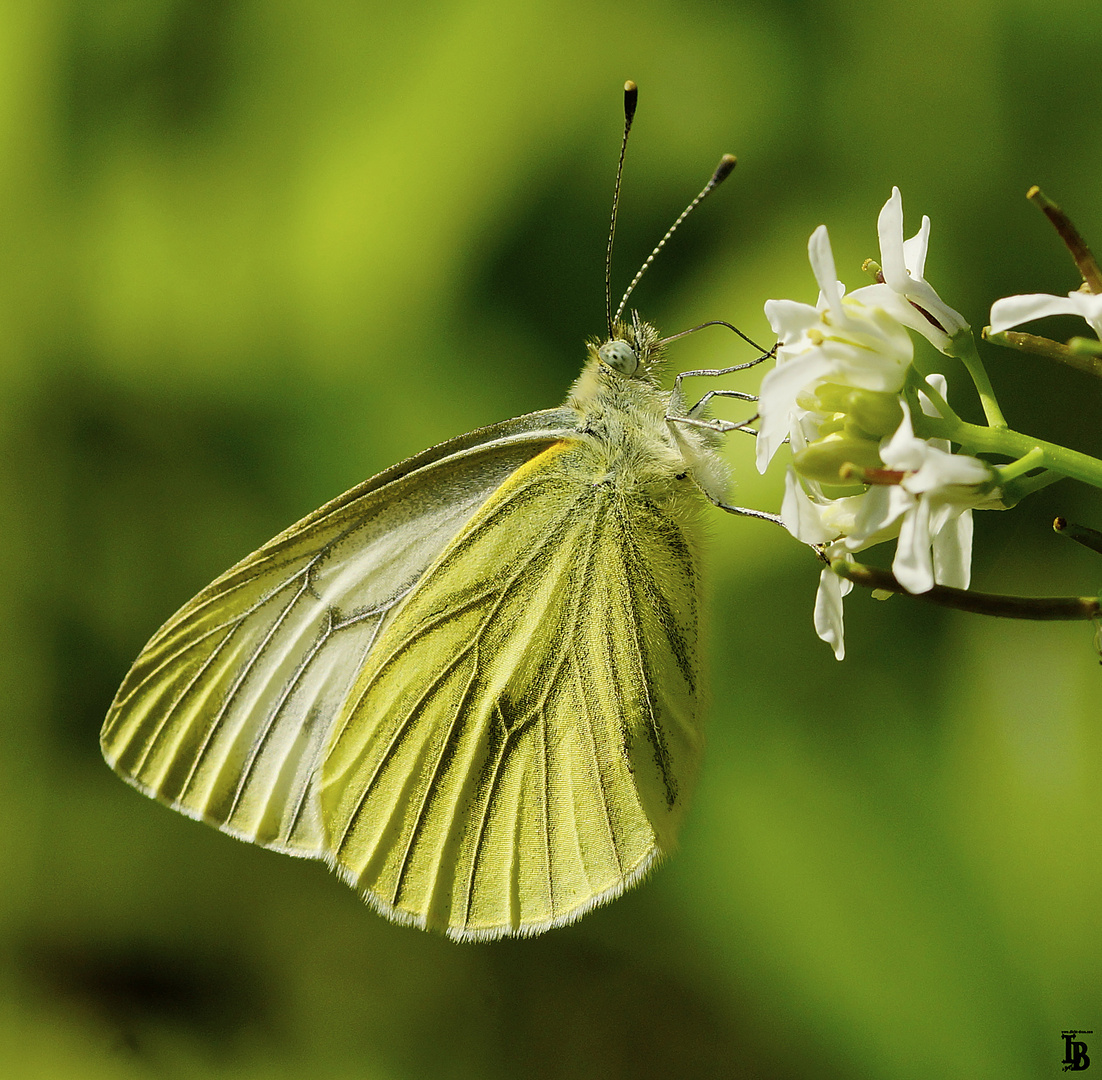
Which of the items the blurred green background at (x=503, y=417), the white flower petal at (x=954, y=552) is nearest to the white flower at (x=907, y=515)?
the white flower petal at (x=954, y=552)

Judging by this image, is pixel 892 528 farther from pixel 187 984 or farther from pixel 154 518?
pixel 187 984

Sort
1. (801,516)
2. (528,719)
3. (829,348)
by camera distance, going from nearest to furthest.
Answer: (829,348) → (801,516) → (528,719)

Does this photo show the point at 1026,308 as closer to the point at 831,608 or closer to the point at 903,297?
the point at 903,297

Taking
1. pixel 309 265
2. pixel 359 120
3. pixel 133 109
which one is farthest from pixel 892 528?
pixel 133 109

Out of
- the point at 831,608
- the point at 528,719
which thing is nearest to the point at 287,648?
the point at 528,719

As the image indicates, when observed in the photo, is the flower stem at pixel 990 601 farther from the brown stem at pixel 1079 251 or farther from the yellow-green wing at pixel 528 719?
the yellow-green wing at pixel 528 719

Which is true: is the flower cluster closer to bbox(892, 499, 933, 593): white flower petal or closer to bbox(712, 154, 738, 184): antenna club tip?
bbox(892, 499, 933, 593): white flower petal
